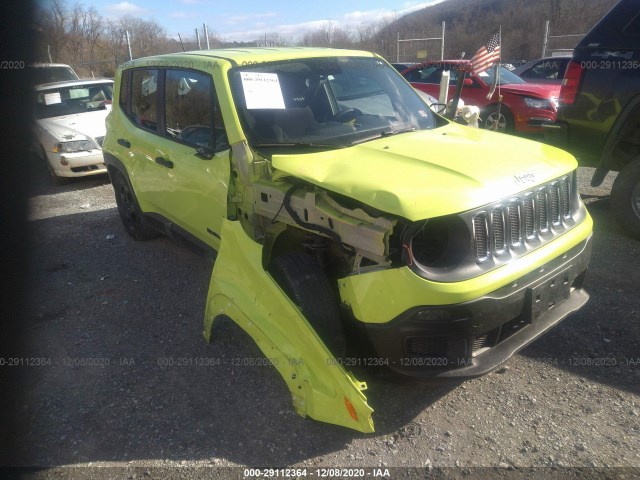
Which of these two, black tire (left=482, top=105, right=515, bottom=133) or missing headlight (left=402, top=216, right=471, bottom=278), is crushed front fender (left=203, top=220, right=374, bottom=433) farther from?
black tire (left=482, top=105, right=515, bottom=133)

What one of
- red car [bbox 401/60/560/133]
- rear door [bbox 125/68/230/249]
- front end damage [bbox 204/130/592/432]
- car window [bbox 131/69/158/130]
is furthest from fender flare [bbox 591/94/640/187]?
car window [bbox 131/69/158/130]

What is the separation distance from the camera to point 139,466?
252 centimetres

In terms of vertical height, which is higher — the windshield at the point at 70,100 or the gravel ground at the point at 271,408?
the windshield at the point at 70,100

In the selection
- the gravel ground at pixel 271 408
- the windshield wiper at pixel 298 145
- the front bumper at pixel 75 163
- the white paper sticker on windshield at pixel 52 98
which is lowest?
the gravel ground at pixel 271 408

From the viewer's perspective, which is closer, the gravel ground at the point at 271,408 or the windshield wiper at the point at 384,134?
the gravel ground at the point at 271,408

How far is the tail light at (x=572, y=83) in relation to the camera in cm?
488

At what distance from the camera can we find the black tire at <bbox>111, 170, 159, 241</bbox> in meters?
5.14

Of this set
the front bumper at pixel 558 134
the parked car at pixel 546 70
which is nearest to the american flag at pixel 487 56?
the front bumper at pixel 558 134

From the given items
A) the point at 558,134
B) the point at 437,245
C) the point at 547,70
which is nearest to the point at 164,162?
the point at 437,245

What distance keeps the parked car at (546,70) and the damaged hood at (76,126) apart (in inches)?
362

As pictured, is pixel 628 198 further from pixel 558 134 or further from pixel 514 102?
pixel 514 102

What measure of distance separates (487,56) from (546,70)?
27.2 feet

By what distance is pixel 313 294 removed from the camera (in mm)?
2641

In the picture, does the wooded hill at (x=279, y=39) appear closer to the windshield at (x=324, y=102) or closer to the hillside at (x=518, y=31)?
the hillside at (x=518, y=31)
